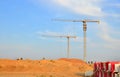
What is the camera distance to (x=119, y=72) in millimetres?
21359

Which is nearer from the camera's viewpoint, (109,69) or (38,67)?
(109,69)

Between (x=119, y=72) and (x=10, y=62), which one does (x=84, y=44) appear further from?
(x=119, y=72)

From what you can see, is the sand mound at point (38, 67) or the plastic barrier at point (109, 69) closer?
the plastic barrier at point (109, 69)

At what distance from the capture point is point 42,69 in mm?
63094

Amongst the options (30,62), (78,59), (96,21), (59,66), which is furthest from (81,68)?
(96,21)

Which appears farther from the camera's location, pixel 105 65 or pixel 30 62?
pixel 30 62

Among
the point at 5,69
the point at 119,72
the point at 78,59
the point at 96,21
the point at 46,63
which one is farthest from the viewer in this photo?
the point at 96,21

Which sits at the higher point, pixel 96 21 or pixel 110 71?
pixel 96 21

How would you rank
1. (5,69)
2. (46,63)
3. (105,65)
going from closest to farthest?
1. (105,65)
2. (5,69)
3. (46,63)

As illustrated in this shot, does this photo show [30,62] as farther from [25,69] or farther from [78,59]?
[78,59]

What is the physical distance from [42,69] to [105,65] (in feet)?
129

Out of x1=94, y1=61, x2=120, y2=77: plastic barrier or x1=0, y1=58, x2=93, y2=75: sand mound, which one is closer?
x1=94, y1=61, x2=120, y2=77: plastic barrier

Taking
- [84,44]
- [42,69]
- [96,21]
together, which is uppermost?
[96,21]

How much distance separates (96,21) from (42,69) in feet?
131
